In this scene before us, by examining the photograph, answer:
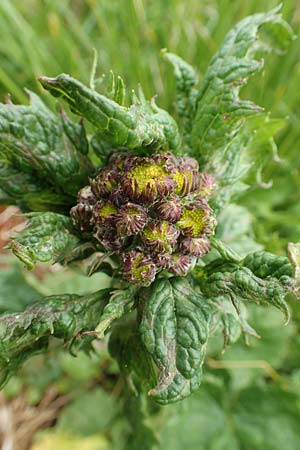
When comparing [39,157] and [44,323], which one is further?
[39,157]

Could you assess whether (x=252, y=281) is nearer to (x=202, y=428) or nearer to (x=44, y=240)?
(x=44, y=240)

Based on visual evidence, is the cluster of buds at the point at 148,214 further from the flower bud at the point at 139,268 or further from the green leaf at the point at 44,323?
the green leaf at the point at 44,323

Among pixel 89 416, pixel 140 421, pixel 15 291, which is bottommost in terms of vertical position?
pixel 89 416

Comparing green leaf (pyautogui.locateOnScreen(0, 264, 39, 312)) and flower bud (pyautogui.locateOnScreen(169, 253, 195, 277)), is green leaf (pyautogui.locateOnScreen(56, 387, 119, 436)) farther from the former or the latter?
flower bud (pyautogui.locateOnScreen(169, 253, 195, 277))

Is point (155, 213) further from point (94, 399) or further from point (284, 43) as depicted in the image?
point (94, 399)

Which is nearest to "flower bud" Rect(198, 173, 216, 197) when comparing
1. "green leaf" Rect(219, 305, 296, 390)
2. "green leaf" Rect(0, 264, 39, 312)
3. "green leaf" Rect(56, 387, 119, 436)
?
"green leaf" Rect(0, 264, 39, 312)

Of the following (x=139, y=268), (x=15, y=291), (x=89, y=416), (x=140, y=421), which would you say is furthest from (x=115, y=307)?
(x=89, y=416)

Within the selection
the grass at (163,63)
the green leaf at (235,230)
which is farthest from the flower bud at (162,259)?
the grass at (163,63)
